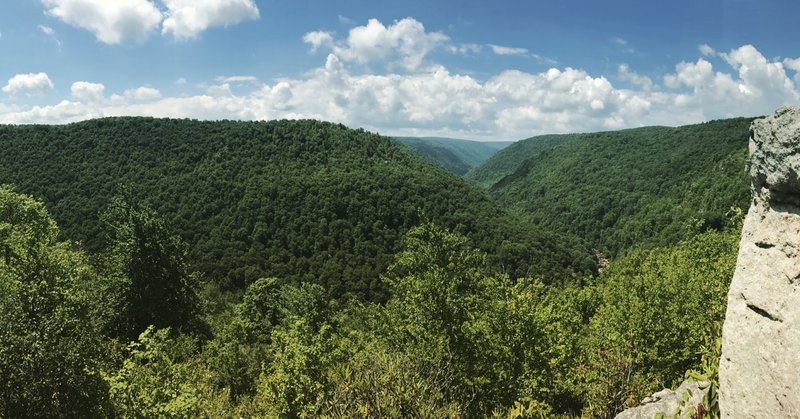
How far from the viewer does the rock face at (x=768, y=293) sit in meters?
5.22

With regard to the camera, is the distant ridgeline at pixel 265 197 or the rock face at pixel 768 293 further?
the distant ridgeline at pixel 265 197

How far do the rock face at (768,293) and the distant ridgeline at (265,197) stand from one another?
10344 centimetres

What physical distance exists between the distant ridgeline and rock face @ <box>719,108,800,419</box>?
103 m

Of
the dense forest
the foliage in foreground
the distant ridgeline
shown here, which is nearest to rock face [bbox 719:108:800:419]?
the dense forest

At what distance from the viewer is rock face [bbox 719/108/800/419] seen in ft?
17.1

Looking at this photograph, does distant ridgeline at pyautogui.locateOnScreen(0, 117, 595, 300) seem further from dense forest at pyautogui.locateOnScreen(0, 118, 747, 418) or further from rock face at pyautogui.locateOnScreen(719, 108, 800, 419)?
rock face at pyautogui.locateOnScreen(719, 108, 800, 419)

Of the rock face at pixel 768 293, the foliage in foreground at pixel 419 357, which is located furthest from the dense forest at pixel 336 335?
the rock face at pixel 768 293

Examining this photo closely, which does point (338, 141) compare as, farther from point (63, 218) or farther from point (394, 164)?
point (63, 218)

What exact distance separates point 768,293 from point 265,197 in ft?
450

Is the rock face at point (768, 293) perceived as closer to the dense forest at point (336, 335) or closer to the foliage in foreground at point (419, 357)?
the dense forest at point (336, 335)

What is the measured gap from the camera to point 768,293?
5516 mm

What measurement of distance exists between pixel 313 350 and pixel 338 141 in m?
169

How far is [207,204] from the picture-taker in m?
128

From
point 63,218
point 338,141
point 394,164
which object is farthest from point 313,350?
point 338,141
